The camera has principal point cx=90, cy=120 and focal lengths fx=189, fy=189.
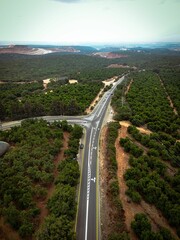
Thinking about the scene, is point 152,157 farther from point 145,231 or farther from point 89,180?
point 145,231

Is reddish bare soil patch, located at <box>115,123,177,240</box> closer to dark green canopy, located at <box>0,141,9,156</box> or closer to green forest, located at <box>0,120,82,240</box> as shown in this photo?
green forest, located at <box>0,120,82,240</box>

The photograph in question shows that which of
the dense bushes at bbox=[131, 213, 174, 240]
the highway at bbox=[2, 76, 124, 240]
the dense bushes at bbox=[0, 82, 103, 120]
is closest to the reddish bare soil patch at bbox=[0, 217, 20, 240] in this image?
the highway at bbox=[2, 76, 124, 240]

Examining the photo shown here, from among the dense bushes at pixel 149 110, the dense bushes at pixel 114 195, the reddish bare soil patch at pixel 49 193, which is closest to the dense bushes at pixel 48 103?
the dense bushes at pixel 149 110

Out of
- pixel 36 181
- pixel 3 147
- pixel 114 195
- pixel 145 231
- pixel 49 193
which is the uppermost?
pixel 3 147

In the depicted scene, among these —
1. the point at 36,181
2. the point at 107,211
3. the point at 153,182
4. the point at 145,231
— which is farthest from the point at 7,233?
the point at 153,182

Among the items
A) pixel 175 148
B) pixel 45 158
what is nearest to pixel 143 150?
pixel 175 148

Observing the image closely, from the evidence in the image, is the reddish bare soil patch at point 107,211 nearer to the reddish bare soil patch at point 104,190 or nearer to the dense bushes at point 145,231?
the reddish bare soil patch at point 104,190
